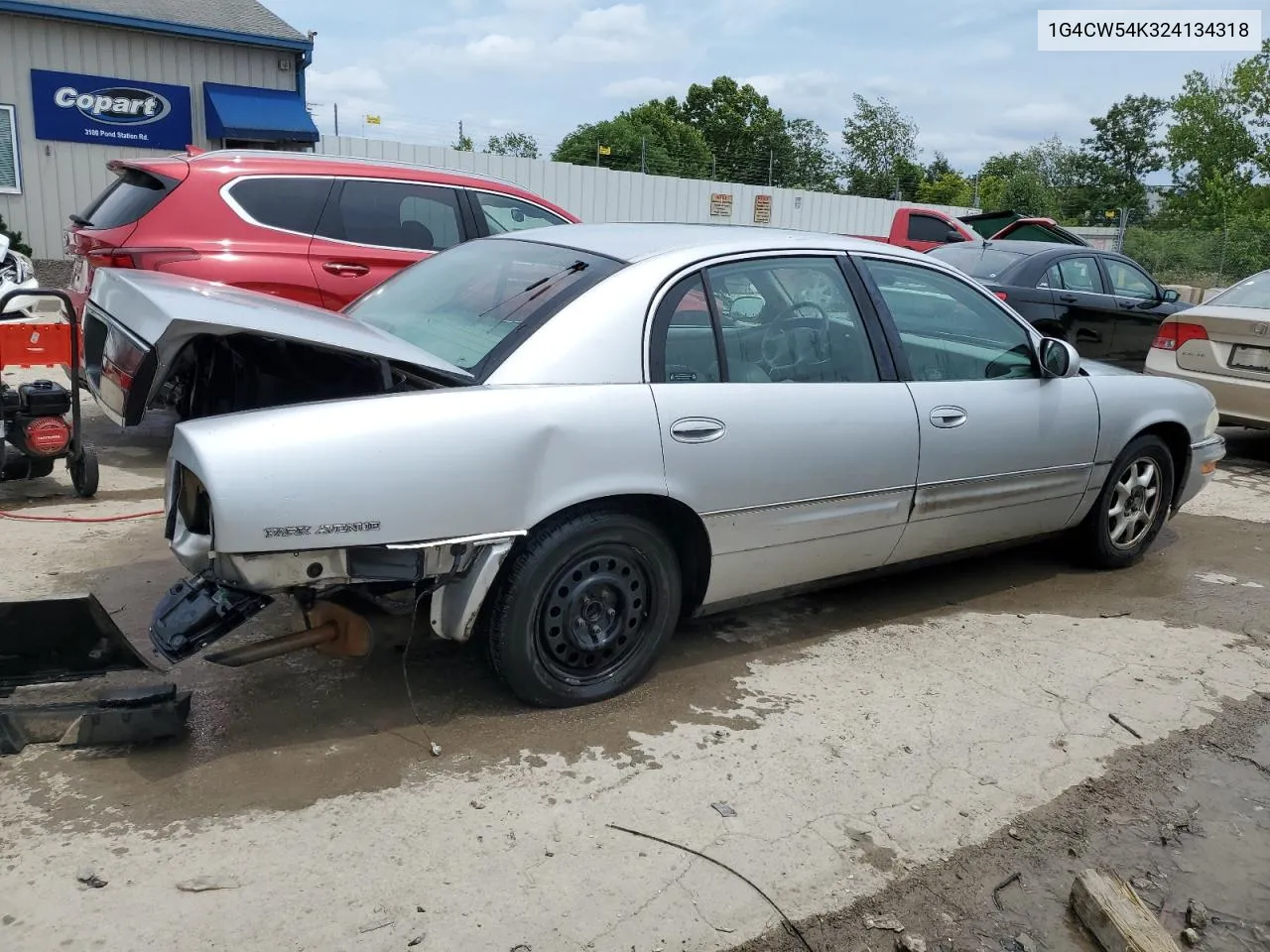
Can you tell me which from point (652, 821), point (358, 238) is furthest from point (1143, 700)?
point (358, 238)

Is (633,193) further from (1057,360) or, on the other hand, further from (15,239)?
(1057,360)

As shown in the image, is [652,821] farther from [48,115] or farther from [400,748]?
[48,115]

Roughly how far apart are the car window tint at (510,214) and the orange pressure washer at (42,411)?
9.48ft

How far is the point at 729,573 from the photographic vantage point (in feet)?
12.2

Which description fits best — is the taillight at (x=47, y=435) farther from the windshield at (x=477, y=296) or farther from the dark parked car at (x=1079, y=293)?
the dark parked car at (x=1079, y=293)

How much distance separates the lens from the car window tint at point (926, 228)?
15391mm

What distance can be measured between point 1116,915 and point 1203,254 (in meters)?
28.1

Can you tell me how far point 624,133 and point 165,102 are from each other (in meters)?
37.2

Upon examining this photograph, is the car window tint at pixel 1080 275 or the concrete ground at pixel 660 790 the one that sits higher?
the car window tint at pixel 1080 275

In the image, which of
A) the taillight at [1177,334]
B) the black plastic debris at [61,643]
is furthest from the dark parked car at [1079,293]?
the black plastic debris at [61,643]

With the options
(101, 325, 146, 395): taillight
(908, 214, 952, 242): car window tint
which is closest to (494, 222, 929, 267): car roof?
(101, 325, 146, 395): taillight

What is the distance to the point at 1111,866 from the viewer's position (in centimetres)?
288

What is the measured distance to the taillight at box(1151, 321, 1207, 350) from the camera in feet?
25.6

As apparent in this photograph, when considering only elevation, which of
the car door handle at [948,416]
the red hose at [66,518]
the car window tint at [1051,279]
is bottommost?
the red hose at [66,518]
